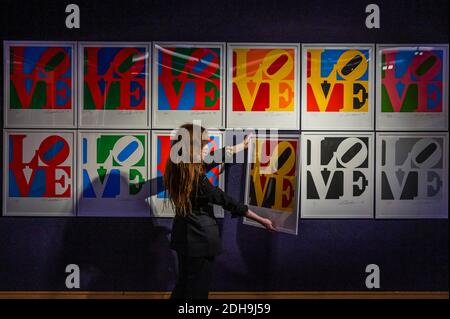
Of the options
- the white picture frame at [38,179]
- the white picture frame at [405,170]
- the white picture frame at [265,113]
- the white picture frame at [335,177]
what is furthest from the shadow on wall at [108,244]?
the white picture frame at [405,170]

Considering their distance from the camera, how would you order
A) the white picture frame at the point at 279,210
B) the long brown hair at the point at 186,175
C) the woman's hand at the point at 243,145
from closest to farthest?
the long brown hair at the point at 186,175 → the white picture frame at the point at 279,210 → the woman's hand at the point at 243,145

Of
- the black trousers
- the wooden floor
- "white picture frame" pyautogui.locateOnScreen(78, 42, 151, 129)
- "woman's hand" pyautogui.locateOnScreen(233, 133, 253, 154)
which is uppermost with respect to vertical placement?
"white picture frame" pyautogui.locateOnScreen(78, 42, 151, 129)

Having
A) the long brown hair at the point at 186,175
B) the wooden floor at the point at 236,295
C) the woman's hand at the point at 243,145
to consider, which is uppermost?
the woman's hand at the point at 243,145

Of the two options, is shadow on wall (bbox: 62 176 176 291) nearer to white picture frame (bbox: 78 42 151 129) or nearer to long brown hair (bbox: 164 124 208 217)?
white picture frame (bbox: 78 42 151 129)

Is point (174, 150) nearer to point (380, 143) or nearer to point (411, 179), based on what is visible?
point (380, 143)

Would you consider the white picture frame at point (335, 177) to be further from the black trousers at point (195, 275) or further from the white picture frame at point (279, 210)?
the black trousers at point (195, 275)

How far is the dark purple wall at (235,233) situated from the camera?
11.5 ft

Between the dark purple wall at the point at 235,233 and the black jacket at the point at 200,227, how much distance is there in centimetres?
63

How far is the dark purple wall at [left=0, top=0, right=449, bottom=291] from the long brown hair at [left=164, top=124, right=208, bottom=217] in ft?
2.39

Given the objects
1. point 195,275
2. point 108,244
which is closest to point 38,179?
point 108,244

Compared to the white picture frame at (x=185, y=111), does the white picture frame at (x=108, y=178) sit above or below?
below

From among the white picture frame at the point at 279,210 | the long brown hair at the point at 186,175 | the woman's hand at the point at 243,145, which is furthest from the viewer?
the woman's hand at the point at 243,145

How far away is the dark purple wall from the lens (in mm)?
3494

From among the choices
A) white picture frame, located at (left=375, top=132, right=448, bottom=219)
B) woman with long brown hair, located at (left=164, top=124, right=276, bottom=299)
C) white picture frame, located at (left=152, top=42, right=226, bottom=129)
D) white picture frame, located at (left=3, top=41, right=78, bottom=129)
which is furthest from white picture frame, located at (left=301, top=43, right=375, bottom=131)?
white picture frame, located at (left=3, top=41, right=78, bottom=129)
